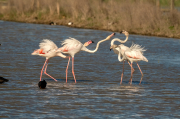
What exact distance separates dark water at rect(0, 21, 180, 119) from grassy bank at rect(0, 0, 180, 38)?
845cm

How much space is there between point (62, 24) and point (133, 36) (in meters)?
11.4

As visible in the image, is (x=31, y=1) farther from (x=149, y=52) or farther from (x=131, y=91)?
(x=131, y=91)

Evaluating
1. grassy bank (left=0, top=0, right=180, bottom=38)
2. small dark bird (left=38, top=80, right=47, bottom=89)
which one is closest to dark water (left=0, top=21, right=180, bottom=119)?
small dark bird (left=38, top=80, right=47, bottom=89)

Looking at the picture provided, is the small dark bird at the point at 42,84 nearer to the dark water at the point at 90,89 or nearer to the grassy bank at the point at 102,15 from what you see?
the dark water at the point at 90,89

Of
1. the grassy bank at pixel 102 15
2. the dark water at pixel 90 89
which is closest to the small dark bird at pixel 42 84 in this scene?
the dark water at pixel 90 89

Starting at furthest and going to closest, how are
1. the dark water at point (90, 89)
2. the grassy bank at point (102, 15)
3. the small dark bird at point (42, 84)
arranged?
the grassy bank at point (102, 15)
the small dark bird at point (42, 84)
the dark water at point (90, 89)

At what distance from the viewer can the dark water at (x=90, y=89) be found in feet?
28.6

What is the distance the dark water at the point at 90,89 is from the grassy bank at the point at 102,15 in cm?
845

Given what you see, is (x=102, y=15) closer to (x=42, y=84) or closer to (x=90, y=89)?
(x=90, y=89)

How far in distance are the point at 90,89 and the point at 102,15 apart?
2264 cm

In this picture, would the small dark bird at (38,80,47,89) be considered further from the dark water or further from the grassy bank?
the grassy bank

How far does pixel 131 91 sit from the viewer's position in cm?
1106

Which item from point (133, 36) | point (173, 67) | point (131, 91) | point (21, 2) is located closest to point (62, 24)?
point (21, 2)

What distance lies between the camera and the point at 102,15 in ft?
110
